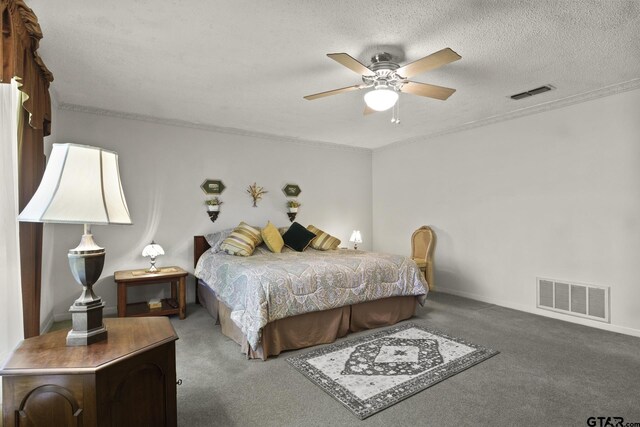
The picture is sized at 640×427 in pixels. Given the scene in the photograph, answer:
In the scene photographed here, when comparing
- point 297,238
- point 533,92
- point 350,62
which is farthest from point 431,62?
point 297,238

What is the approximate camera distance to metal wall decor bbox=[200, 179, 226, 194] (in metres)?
4.96

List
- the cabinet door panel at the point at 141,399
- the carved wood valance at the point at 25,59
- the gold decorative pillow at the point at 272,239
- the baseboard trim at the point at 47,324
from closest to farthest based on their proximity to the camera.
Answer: the cabinet door panel at the point at 141,399 < the carved wood valance at the point at 25,59 < the baseboard trim at the point at 47,324 < the gold decorative pillow at the point at 272,239

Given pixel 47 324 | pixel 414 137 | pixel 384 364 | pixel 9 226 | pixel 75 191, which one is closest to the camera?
pixel 75 191

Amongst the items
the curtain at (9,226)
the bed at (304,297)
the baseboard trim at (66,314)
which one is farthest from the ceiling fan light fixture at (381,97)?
the baseboard trim at (66,314)

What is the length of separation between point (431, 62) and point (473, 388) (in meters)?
2.36

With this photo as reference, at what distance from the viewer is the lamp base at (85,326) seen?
153cm

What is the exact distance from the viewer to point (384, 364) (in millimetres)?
2828

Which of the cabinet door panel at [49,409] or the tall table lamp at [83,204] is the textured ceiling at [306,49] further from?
the cabinet door panel at [49,409]

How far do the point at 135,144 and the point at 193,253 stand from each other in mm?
1651

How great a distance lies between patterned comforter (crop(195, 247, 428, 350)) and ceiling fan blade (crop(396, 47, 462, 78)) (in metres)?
1.92

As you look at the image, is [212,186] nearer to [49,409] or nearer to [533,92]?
[49,409]

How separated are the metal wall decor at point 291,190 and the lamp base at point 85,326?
13.8 feet

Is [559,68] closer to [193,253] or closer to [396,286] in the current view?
[396,286]

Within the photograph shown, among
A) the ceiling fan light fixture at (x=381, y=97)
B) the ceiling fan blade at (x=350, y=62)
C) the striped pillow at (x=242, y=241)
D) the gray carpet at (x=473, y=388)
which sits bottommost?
the gray carpet at (x=473, y=388)
